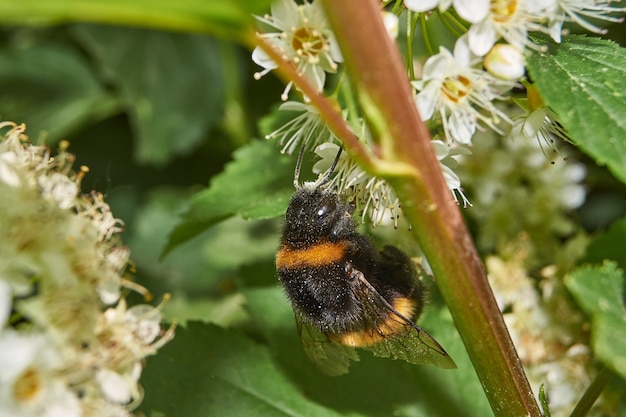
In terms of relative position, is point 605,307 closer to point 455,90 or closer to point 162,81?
point 455,90

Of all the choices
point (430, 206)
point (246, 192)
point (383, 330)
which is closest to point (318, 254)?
point (383, 330)

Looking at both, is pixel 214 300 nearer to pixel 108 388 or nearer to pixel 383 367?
pixel 383 367

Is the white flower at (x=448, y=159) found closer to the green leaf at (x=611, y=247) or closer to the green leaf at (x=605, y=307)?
the green leaf at (x=605, y=307)

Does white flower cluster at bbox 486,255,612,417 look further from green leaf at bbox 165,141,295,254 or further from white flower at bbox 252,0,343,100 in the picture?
white flower at bbox 252,0,343,100

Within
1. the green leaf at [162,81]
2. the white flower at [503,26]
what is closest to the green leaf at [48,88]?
the green leaf at [162,81]

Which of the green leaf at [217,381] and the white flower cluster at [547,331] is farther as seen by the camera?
the white flower cluster at [547,331]

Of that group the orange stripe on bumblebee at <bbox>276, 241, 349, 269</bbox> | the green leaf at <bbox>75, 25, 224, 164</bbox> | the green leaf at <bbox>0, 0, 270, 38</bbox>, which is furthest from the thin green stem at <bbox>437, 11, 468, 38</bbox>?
the green leaf at <bbox>75, 25, 224, 164</bbox>
